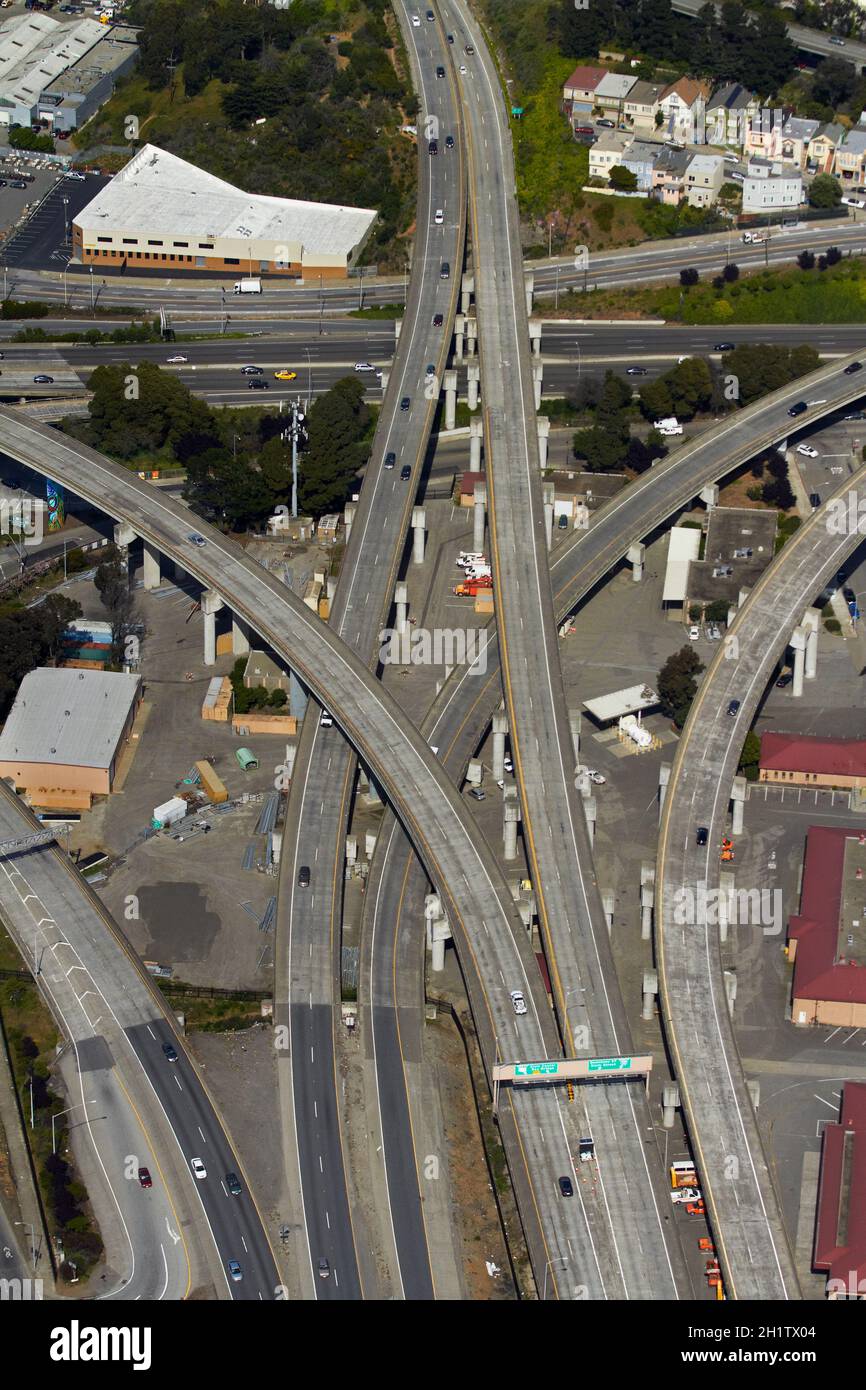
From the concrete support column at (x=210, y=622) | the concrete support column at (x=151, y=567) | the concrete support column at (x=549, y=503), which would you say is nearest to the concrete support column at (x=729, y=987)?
the concrete support column at (x=210, y=622)

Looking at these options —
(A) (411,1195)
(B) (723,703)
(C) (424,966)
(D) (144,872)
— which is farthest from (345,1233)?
(B) (723,703)

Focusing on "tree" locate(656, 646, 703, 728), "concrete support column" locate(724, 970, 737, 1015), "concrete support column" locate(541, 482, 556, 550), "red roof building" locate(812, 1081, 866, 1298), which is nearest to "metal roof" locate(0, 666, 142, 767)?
"concrete support column" locate(541, 482, 556, 550)

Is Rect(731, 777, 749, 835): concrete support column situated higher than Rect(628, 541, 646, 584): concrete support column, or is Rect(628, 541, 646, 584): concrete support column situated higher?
Rect(628, 541, 646, 584): concrete support column

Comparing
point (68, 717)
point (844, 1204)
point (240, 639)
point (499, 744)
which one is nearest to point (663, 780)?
point (499, 744)

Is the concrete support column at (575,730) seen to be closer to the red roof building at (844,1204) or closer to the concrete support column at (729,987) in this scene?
the concrete support column at (729,987)

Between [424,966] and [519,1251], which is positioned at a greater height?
[424,966]

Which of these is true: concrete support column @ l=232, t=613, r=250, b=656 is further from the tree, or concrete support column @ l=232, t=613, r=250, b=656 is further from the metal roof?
the tree

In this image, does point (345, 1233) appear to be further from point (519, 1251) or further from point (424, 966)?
point (424, 966)

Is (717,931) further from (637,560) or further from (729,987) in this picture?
(637,560)
